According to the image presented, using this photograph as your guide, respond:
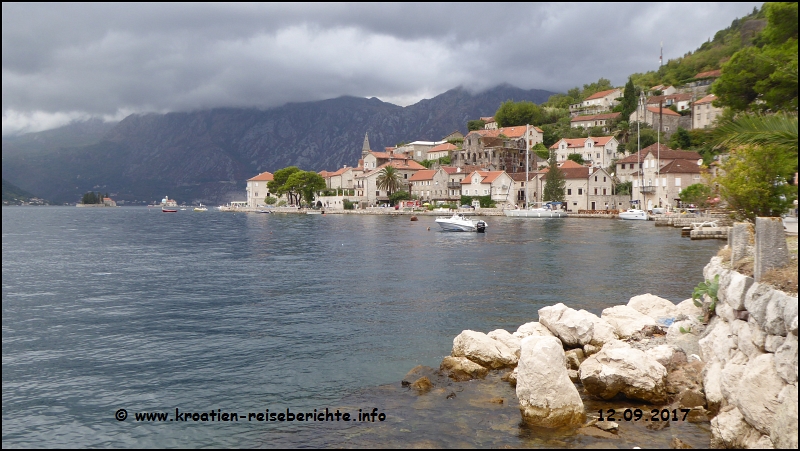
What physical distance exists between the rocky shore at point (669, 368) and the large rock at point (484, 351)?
28 millimetres

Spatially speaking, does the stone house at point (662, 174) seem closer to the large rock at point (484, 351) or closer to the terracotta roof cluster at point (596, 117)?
the terracotta roof cluster at point (596, 117)

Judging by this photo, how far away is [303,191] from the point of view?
15250cm

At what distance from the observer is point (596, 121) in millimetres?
141500

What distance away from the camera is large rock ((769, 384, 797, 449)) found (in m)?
8.85

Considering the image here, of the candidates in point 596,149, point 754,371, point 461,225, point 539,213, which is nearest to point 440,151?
point 596,149

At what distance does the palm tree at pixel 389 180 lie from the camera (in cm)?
13521

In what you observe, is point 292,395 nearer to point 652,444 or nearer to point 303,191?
point 652,444

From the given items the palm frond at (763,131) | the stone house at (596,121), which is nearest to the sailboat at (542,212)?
the stone house at (596,121)

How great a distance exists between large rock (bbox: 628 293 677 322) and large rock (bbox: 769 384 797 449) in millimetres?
9322

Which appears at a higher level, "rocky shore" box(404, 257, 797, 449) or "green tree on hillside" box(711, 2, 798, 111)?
"green tree on hillside" box(711, 2, 798, 111)

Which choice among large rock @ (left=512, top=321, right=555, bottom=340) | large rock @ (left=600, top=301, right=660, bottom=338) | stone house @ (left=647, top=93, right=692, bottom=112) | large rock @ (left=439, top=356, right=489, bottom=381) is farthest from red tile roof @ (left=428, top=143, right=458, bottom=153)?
large rock @ (left=439, top=356, right=489, bottom=381)

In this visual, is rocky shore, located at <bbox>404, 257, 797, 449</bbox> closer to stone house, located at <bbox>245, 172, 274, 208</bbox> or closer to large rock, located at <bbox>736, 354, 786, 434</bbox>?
large rock, located at <bbox>736, 354, 786, 434</bbox>

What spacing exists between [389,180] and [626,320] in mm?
118903

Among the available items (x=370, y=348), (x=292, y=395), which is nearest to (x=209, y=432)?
(x=292, y=395)
